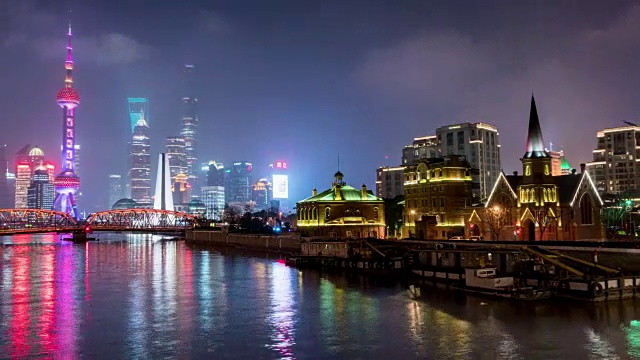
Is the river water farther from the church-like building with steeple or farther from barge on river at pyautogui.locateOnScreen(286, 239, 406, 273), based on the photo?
the church-like building with steeple

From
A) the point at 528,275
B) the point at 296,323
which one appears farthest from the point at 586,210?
the point at 296,323

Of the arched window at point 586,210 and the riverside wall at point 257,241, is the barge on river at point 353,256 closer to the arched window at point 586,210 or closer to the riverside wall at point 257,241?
the riverside wall at point 257,241

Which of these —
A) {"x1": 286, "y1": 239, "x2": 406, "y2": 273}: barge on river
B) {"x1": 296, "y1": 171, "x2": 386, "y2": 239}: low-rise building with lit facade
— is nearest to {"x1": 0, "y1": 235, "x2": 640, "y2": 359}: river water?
{"x1": 286, "y1": 239, "x2": 406, "y2": 273}: barge on river

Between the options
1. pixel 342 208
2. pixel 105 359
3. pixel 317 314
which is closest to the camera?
pixel 105 359

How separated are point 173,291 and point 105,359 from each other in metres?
32.6

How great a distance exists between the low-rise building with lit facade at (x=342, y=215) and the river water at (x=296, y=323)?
45811mm

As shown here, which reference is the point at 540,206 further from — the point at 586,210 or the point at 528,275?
the point at 528,275

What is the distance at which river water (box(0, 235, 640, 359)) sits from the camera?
135 ft

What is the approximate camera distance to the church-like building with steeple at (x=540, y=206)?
300 feet

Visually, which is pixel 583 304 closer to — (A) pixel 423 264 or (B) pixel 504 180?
(A) pixel 423 264

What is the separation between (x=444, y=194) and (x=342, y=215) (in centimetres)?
2275

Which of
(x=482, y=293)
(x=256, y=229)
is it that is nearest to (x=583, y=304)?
(x=482, y=293)

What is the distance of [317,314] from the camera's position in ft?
179

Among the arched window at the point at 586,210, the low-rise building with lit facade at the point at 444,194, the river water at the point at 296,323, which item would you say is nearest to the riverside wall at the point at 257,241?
the low-rise building with lit facade at the point at 444,194
